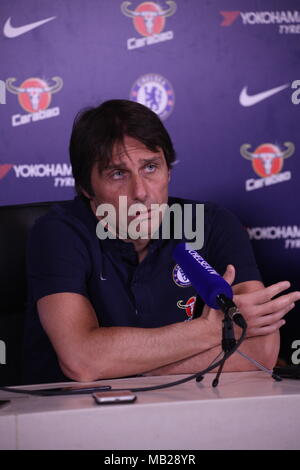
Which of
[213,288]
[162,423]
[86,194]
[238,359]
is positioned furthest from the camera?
[86,194]

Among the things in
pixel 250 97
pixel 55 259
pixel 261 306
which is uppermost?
pixel 250 97

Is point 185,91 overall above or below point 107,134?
above

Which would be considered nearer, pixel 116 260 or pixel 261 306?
pixel 261 306

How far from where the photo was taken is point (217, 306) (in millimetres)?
1053

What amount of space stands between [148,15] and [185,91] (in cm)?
39

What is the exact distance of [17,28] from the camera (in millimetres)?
2713

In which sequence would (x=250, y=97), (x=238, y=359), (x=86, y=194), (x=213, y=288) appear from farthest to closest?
1. (x=250, y=97)
2. (x=86, y=194)
3. (x=238, y=359)
4. (x=213, y=288)

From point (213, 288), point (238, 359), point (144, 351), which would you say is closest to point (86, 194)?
point (144, 351)

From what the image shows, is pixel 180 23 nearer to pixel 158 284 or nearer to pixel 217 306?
pixel 158 284

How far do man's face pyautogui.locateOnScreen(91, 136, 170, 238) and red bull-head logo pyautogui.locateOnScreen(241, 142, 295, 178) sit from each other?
3.84ft

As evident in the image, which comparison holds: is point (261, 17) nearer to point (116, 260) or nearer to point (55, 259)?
point (116, 260)

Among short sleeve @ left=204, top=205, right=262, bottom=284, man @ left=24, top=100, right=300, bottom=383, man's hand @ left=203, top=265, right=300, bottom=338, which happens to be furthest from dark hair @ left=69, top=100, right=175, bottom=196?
man's hand @ left=203, top=265, right=300, bottom=338

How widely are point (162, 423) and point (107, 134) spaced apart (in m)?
1.03

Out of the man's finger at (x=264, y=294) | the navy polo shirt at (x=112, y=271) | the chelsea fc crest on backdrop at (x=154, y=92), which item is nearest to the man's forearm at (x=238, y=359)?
the man's finger at (x=264, y=294)
